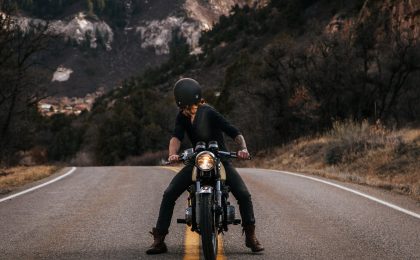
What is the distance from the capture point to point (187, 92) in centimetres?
629

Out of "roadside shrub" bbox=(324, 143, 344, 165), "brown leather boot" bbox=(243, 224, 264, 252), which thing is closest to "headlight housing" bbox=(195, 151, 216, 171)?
"brown leather boot" bbox=(243, 224, 264, 252)

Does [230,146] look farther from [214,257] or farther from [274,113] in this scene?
[214,257]

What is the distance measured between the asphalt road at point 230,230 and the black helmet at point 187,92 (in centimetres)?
160

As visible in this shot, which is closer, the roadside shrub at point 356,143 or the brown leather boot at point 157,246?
the brown leather boot at point 157,246

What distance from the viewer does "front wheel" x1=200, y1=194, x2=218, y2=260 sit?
5609 mm

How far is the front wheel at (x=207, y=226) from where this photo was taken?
221 inches

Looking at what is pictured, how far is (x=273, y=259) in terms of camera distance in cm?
634

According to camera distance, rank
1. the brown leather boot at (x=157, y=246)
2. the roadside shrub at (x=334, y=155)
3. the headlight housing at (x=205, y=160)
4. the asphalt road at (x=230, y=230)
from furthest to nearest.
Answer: the roadside shrub at (x=334, y=155) → the asphalt road at (x=230, y=230) → the brown leather boot at (x=157, y=246) → the headlight housing at (x=205, y=160)

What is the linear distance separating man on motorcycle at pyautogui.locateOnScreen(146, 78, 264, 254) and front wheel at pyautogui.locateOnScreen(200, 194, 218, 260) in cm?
73

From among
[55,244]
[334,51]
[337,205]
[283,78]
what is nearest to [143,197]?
[337,205]

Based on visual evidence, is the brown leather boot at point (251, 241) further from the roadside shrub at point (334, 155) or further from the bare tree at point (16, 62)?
the bare tree at point (16, 62)

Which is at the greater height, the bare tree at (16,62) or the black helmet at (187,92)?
the bare tree at (16,62)

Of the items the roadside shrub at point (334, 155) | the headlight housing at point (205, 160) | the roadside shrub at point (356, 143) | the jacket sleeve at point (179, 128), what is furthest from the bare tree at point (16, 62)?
the headlight housing at point (205, 160)

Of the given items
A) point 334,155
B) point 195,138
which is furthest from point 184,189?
point 334,155
